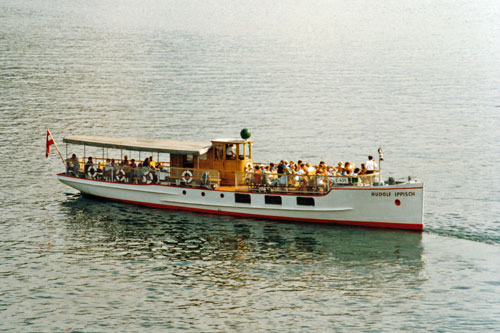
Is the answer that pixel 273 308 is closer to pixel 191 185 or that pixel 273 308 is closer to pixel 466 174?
pixel 191 185

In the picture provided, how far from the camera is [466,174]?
64.4 meters

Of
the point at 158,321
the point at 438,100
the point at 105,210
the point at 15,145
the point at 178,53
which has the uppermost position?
the point at 178,53

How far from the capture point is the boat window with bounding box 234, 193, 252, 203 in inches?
1992

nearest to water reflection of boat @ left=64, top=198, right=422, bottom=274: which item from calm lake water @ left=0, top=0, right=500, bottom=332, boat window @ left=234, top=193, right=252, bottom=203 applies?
calm lake water @ left=0, top=0, right=500, bottom=332

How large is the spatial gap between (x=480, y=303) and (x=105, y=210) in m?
29.0

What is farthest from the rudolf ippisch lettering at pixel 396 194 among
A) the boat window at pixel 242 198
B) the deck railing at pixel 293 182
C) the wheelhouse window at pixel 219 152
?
the wheelhouse window at pixel 219 152

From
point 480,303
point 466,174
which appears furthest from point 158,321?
point 466,174

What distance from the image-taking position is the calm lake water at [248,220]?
35.8 meters

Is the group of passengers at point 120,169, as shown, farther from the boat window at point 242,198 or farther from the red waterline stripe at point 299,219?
the boat window at point 242,198

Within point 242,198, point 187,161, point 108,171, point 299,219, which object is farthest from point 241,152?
point 108,171

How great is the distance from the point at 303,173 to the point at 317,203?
2.77m

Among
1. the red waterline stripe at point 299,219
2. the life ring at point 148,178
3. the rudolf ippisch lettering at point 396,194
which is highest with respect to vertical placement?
the life ring at point 148,178

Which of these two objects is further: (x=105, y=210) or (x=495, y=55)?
(x=495, y=55)

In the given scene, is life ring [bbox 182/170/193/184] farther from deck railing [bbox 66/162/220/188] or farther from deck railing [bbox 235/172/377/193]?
deck railing [bbox 235/172/377/193]
